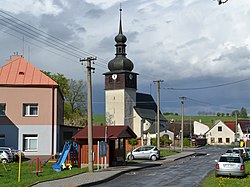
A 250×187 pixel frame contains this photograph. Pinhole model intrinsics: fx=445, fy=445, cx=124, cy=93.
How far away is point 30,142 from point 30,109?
3.18m

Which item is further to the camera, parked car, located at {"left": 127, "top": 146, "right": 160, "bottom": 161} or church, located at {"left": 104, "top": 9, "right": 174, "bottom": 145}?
church, located at {"left": 104, "top": 9, "right": 174, "bottom": 145}

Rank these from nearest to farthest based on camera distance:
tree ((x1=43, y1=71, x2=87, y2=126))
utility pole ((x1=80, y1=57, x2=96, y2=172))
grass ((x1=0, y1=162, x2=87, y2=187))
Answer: grass ((x1=0, y1=162, x2=87, y2=187)), utility pole ((x1=80, y1=57, x2=96, y2=172)), tree ((x1=43, y1=71, x2=87, y2=126))

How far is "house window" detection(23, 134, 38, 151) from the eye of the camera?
42.6 metres

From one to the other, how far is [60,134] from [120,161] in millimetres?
12372

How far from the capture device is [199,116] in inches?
7062

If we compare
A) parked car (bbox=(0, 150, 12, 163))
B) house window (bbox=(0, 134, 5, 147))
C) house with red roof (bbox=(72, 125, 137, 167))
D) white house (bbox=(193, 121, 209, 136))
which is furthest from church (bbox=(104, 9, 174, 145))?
parked car (bbox=(0, 150, 12, 163))

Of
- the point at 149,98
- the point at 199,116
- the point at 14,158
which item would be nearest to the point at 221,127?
the point at 149,98

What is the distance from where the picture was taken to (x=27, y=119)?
4266cm

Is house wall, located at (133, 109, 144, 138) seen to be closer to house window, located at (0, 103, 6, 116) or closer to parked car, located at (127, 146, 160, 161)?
parked car, located at (127, 146, 160, 161)

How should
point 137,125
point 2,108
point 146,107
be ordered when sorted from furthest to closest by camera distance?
point 146,107
point 137,125
point 2,108

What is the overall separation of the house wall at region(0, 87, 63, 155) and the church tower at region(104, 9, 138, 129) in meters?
47.7

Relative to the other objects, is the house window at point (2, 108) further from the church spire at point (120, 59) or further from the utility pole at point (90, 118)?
the church spire at point (120, 59)

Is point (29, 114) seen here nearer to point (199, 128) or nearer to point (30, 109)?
point (30, 109)

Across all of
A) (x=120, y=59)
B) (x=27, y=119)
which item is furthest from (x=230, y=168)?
(x=120, y=59)
